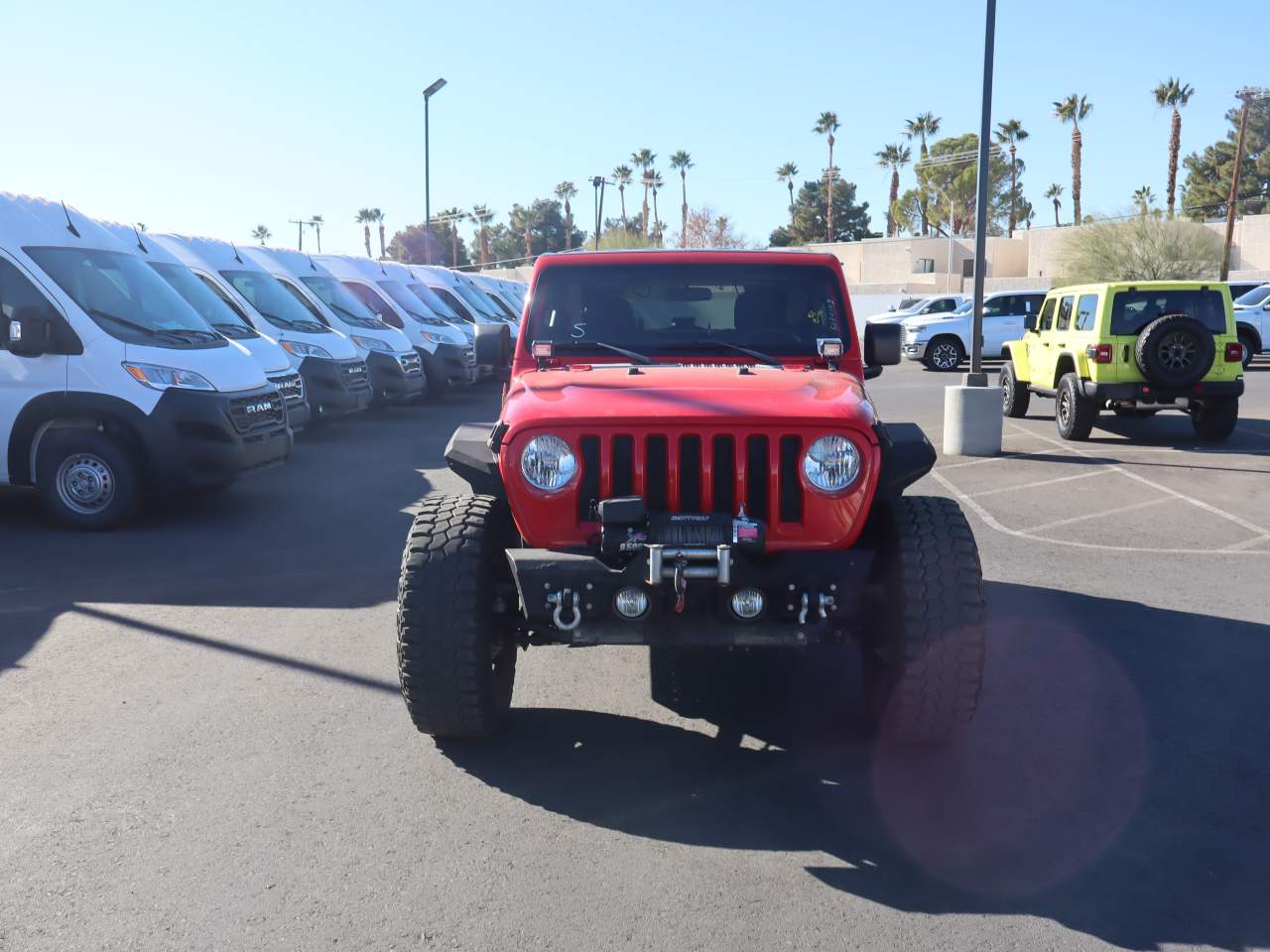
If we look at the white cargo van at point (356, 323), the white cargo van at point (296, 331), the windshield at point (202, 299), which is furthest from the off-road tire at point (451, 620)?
the white cargo van at point (356, 323)

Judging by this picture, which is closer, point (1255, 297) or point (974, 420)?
point (974, 420)

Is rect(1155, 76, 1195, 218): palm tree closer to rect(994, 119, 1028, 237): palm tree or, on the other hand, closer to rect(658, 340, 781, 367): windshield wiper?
rect(994, 119, 1028, 237): palm tree

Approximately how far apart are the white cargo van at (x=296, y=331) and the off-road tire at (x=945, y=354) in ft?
53.1

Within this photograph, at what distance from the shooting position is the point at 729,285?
6.00m

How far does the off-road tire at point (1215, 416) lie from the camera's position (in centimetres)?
1431

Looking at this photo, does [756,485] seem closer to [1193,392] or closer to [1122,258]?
[1193,392]

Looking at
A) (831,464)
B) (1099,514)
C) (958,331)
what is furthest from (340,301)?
(958,331)

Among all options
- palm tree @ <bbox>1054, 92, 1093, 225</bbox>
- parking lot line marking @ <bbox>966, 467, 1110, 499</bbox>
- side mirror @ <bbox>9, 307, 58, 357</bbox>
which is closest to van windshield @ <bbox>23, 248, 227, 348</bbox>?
side mirror @ <bbox>9, 307, 58, 357</bbox>

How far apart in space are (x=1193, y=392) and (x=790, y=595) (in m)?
11.1

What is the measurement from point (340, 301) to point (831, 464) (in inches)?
571

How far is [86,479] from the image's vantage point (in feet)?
30.9

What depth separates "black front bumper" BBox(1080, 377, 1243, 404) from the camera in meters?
13.8

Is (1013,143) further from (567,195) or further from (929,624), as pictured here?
(929,624)

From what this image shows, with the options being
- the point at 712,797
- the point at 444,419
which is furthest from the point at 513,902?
the point at 444,419
